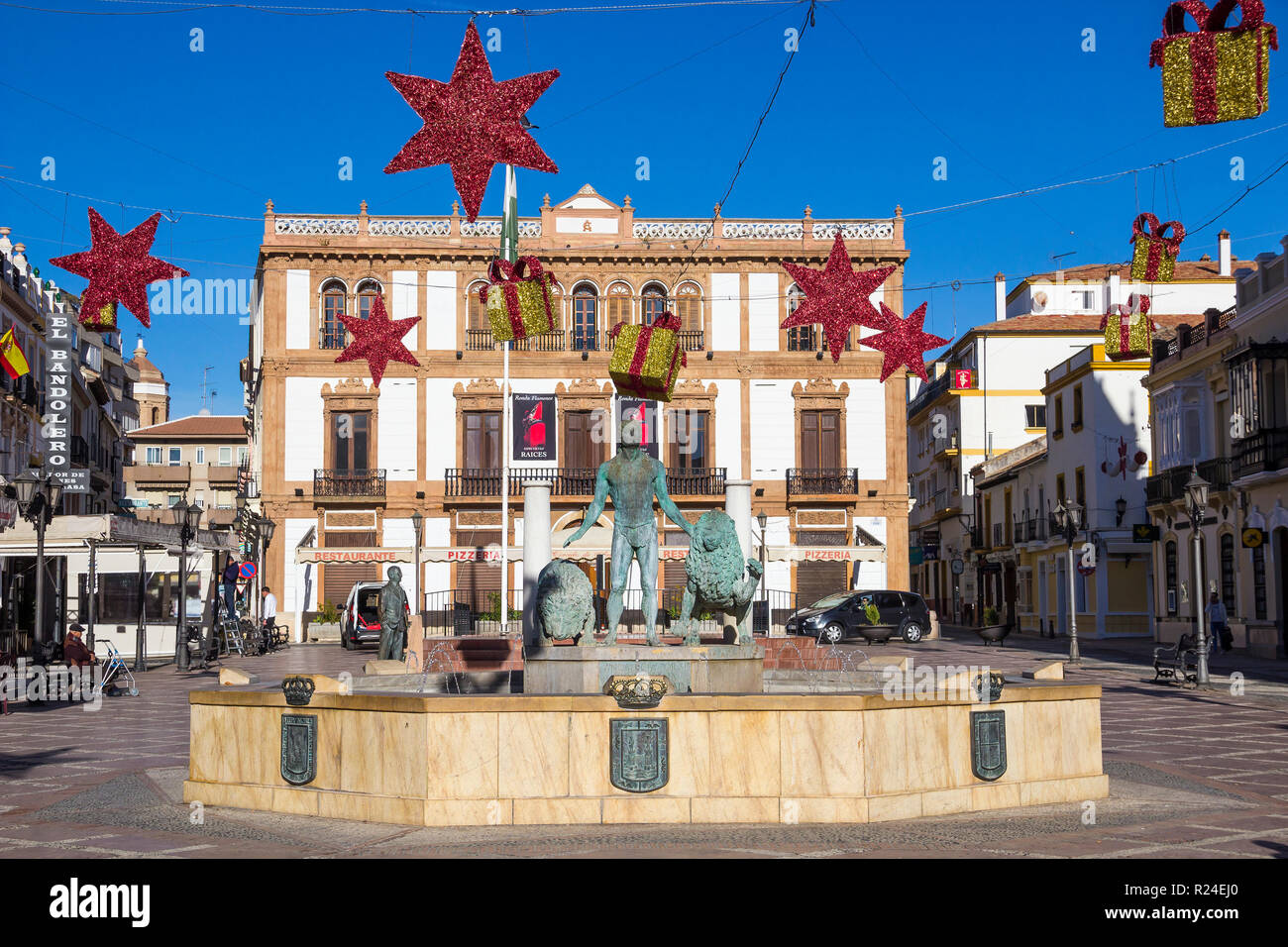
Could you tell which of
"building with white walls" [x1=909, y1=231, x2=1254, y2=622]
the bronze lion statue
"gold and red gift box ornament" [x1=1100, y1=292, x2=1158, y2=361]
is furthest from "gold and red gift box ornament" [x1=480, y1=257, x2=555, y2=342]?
"building with white walls" [x1=909, y1=231, x2=1254, y2=622]

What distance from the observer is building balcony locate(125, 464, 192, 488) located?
81.2 metres

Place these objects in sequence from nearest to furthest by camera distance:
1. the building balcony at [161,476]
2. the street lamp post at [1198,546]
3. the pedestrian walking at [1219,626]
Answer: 1. the street lamp post at [1198,546]
2. the pedestrian walking at [1219,626]
3. the building balcony at [161,476]

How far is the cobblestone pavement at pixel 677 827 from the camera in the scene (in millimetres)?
8172

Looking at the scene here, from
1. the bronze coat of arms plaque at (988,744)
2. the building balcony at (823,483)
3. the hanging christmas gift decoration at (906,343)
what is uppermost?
the hanging christmas gift decoration at (906,343)

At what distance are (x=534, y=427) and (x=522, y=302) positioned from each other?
2393 cm

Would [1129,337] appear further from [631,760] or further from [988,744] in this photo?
[631,760]

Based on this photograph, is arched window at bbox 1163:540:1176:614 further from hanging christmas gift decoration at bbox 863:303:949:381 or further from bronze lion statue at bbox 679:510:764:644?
bronze lion statue at bbox 679:510:764:644

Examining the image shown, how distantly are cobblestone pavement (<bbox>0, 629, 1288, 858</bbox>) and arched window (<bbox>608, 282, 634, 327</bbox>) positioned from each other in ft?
99.9

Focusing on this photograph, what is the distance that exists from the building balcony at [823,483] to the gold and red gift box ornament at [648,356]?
19231mm

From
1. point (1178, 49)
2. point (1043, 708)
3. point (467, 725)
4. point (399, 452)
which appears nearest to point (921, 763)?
point (1043, 708)

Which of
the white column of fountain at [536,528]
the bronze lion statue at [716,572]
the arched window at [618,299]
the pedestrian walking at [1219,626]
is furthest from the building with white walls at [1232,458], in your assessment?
the bronze lion statue at [716,572]

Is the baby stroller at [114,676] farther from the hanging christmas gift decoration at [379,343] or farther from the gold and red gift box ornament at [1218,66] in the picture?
the gold and red gift box ornament at [1218,66]
